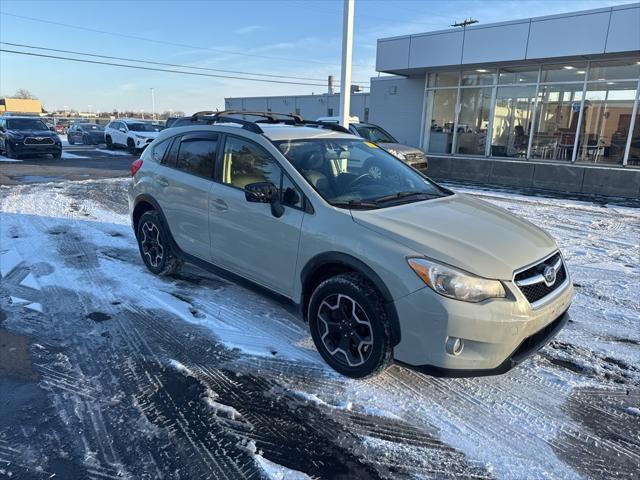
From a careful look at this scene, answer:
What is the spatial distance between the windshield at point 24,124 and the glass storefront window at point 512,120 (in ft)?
60.3

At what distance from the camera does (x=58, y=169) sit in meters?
15.3

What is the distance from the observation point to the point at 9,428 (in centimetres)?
274

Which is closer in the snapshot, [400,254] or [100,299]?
[400,254]

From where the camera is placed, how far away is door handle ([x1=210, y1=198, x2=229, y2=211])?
410 centimetres

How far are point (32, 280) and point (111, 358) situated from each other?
2.21m

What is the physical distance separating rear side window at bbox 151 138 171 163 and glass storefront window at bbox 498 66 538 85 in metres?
15.9

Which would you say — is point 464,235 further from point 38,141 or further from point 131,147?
point 131,147

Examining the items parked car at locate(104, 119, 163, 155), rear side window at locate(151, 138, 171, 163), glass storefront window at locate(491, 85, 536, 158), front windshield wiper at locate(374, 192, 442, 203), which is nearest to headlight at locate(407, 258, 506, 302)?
front windshield wiper at locate(374, 192, 442, 203)

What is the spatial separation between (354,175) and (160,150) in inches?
99.5

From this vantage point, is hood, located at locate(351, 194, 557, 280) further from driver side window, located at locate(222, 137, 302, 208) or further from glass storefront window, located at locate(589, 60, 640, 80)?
glass storefront window, located at locate(589, 60, 640, 80)

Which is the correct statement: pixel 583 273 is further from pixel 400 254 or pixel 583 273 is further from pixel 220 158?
pixel 220 158

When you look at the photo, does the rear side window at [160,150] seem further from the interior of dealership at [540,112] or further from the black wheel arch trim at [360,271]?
the interior of dealership at [540,112]

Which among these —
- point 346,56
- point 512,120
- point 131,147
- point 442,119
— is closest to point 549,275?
point 346,56

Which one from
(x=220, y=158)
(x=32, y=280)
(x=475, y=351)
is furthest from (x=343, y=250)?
(x=32, y=280)
